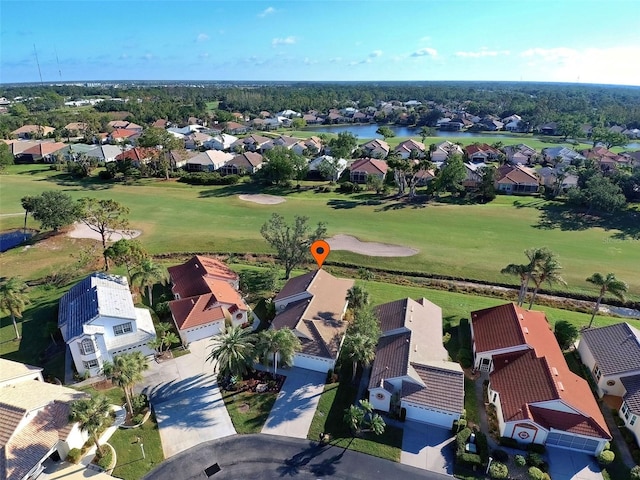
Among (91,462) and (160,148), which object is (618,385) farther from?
(160,148)

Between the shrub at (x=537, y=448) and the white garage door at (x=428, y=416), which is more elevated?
the white garage door at (x=428, y=416)

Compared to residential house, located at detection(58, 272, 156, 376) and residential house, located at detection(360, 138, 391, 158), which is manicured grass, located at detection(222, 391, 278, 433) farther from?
residential house, located at detection(360, 138, 391, 158)

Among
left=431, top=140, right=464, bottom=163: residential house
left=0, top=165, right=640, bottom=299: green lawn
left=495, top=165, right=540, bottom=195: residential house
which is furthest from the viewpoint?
left=431, top=140, right=464, bottom=163: residential house

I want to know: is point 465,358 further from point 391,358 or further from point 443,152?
point 443,152

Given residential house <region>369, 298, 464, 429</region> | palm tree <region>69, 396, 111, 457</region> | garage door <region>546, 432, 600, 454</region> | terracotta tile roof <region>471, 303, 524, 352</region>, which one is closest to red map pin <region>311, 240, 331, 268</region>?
residential house <region>369, 298, 464, 429</region>

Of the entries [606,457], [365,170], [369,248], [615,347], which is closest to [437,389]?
A: [606,457]

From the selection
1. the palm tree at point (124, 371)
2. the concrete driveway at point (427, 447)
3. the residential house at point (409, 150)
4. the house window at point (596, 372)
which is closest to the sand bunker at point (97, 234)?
the palm tree at point (124, 371)

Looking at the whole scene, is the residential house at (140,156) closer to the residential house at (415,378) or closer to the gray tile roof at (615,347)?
the residential house at (415,378)
